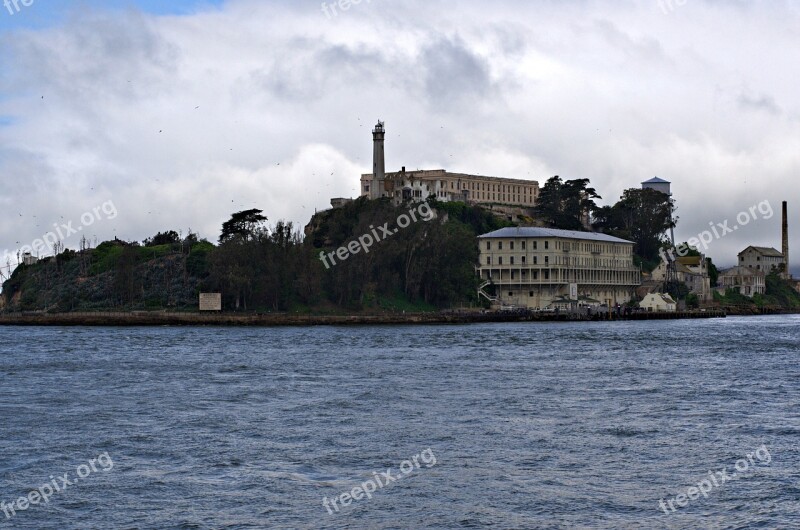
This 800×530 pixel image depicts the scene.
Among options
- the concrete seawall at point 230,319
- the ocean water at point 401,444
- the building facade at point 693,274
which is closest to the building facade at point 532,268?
the concrete seawall at point 230,319

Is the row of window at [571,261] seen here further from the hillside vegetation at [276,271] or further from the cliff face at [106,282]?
the cliff face at [106,282]

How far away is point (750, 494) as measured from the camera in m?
23.8

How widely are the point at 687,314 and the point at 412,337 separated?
6880 centimetres

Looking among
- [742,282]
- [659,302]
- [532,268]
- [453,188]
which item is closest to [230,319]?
[532,268]

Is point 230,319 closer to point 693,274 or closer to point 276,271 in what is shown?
point 276,271

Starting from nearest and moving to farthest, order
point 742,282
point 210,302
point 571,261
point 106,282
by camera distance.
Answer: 1. point 210,302
2. point 106,282
3. point 571,261
4. point 742,282

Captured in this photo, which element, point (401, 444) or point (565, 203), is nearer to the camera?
point (401, 444)

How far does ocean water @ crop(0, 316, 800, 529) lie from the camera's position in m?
22.3

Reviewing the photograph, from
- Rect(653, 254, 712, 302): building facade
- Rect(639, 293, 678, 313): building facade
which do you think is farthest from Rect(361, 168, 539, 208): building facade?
Rect(639, 293, 678, 313): building facade

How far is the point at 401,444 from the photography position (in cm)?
2933

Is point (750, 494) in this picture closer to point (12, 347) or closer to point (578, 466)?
point (578, 466)

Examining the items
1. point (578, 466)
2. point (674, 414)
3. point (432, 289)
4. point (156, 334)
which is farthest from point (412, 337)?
point (578, 466)

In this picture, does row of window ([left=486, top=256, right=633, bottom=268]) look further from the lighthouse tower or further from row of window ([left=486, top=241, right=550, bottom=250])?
the lighthouse tower

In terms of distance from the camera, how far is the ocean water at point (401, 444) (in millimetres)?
22297
